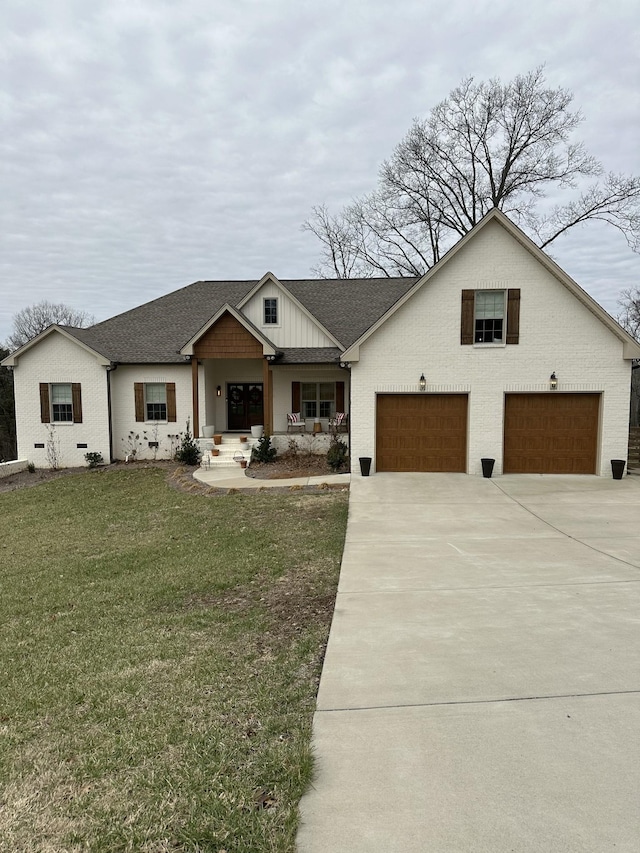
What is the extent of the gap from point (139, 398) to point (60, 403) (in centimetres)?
285

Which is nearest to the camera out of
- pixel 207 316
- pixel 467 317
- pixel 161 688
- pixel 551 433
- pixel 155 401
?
pixel 161 688

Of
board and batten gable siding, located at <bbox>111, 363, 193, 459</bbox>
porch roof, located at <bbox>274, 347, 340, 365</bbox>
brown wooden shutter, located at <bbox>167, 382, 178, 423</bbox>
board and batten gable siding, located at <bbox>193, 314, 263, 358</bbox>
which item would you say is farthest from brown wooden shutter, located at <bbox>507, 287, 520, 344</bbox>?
brown wooden shutter, located at <bbox>167, 382, 178, 423</bbox>

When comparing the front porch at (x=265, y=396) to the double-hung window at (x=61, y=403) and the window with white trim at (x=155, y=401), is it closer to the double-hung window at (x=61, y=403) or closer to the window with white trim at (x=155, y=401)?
the window with white trim at (x=155, y=401)

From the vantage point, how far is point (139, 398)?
19453 millimetres

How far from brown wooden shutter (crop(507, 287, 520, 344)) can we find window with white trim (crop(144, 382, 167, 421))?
12.4 m

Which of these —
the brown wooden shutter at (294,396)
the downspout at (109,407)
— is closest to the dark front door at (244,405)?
the brown wooden shutter at (294,396)

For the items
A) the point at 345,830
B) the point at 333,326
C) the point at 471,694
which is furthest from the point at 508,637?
the point at 333,326

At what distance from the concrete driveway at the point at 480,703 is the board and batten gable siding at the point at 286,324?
12961mm

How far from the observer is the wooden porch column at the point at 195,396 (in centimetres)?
1844

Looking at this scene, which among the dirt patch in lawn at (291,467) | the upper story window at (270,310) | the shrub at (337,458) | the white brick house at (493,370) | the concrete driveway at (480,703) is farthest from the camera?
the upper story window at (270,310)

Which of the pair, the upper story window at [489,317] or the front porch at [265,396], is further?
the front porch at [265,396]

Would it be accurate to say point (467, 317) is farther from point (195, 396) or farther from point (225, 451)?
point (195, 396)

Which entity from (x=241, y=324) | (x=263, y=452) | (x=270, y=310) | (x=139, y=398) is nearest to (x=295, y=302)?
(x=270, y=310)

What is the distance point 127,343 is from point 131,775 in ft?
62.3
